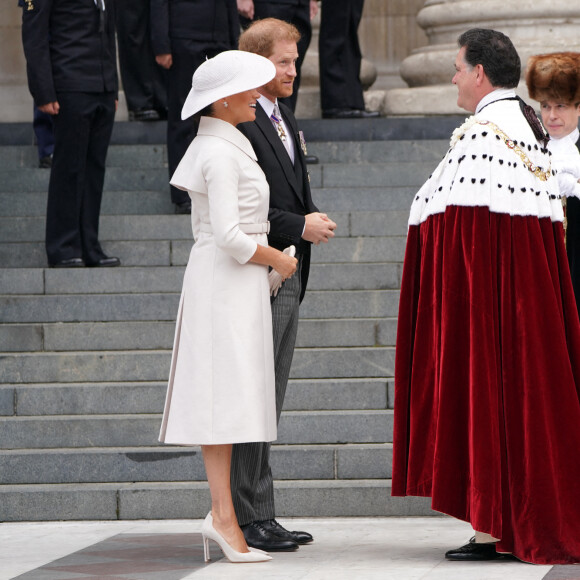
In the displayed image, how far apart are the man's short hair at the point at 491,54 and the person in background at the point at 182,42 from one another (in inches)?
159

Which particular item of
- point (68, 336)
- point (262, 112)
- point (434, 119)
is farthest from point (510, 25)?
point (262, 112)

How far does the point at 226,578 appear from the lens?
5.03 metres

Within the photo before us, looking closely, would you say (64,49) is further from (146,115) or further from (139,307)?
(146,115)

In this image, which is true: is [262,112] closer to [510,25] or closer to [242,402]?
[242,402]

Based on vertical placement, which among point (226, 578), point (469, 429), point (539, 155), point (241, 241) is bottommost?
point (226, 578)

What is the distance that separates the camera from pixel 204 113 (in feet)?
17.9

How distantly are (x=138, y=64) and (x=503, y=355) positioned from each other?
22.0 feet

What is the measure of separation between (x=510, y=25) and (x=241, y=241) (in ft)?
22.5

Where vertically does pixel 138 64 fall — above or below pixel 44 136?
above

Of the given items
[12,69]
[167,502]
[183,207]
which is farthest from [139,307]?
[12,69]

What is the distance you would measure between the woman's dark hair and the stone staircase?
6.29 feet

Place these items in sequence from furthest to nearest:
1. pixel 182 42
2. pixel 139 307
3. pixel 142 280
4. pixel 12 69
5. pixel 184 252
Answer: pixel 12 69 < pixel 182 42 < pixel 184 252 < pixel 142 280 < pixel 139 307

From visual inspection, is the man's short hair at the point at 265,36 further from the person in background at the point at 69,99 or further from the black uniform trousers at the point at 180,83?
the black uniform trousers at the point at 180,83

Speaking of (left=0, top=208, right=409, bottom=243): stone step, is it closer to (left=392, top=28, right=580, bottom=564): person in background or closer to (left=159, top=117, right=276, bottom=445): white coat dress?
(left=392, top=28, right=580, bottom=564): person in background
